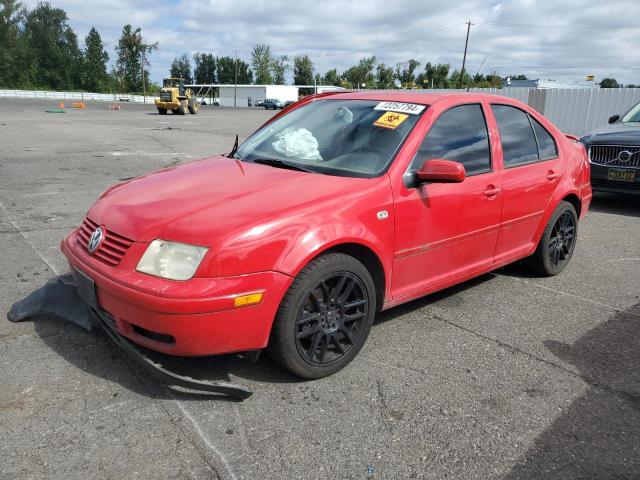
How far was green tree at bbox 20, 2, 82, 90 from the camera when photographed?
9162 centimetres

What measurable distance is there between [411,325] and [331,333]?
95 centimetres

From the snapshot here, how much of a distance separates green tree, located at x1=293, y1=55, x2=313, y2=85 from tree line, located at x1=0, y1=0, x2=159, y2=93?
31814mm

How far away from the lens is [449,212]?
11.2 feet

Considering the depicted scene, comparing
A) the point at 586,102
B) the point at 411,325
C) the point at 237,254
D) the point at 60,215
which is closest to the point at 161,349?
the point at 237,254

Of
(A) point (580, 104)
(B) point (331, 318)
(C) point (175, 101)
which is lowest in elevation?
(B) point (331, 318)

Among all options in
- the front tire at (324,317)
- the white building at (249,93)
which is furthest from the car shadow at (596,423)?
the white building at (249,93)

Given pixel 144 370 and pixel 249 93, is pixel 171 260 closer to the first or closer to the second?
pixel 144 370

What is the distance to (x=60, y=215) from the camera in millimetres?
6348

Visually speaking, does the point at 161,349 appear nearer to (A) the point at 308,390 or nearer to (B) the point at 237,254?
(B) the point at 237,254

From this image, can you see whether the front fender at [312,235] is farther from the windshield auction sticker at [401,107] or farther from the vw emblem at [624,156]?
the vw emblem at [624,156]

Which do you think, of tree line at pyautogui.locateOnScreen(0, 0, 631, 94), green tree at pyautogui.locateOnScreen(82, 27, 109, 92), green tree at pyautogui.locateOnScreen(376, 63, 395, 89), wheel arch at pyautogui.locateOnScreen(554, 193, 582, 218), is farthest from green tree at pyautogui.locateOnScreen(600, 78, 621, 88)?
green tree at pyautogui.locateOnScreen(82, 27, 109, 92)

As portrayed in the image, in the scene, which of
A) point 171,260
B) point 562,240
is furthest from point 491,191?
point 171,260

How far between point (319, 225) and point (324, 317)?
515mm

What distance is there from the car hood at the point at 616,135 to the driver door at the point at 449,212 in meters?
4.69
